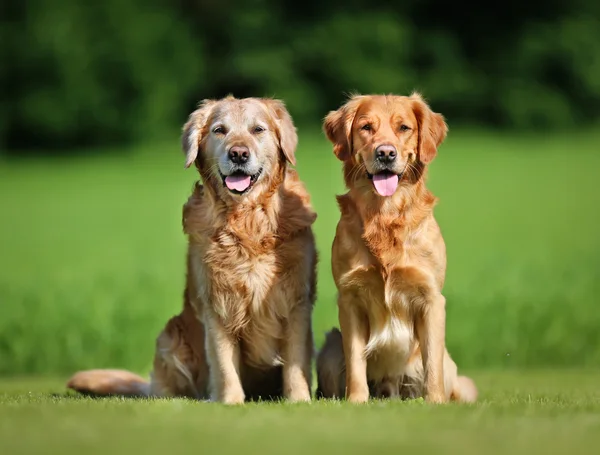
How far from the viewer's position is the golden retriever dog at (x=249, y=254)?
237 inches

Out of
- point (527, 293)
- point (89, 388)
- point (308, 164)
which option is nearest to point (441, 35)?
point (308, 164)

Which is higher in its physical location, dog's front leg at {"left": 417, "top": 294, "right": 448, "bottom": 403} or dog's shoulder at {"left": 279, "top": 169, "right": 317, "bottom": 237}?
dog's shoulder at {"left": 279, "top": 169, "right": 317, "bottom": 237}

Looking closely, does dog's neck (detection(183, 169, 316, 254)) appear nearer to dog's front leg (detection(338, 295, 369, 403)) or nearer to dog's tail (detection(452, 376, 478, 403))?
dog's front leg (detection(338, 295, 369, 403))

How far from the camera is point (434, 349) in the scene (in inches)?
225

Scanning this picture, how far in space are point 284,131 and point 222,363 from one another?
1.43m

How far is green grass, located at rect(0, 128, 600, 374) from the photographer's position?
9.38m

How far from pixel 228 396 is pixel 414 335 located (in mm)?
1110

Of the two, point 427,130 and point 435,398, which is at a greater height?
point 427,130

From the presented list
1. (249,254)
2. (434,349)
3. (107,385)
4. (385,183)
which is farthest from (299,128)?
(434,349)

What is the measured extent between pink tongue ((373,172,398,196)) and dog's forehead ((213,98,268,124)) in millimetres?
872

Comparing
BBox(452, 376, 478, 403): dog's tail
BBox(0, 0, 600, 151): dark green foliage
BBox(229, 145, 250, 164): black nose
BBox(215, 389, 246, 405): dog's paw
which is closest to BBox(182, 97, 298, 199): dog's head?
BBox(229, 145, 250, 164): black nose

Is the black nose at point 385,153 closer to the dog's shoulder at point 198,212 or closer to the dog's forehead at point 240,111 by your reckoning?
the dog's forehead at point 240,111

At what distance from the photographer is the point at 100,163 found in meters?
25.9

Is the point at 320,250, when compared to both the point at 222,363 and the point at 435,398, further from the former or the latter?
the point at 435,398
